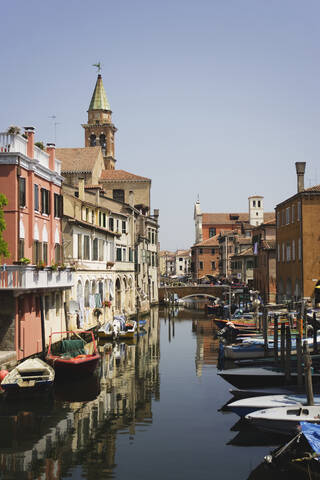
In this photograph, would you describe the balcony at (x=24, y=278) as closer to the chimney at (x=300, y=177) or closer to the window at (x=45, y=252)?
the window at (x=45, y=252)

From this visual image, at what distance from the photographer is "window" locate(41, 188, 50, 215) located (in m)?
32.5

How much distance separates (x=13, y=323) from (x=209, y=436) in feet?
38.6

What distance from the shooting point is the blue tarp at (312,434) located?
15.5 metres

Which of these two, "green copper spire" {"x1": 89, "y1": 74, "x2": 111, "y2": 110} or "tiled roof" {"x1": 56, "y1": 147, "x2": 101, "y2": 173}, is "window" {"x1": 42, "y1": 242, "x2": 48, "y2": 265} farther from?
"green copper spire" {"x1": 89, "y1": 74, "x2": 111, "y2": 110}

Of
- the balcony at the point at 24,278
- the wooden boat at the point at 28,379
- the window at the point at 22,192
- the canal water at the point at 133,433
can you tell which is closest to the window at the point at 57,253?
the balcony at the point at 24,278

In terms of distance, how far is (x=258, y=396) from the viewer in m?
21.4

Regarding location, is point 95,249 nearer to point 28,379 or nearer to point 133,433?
point 28,379

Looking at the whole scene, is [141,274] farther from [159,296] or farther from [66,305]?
[66,305]

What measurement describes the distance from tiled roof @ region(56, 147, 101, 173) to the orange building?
87.5 ft

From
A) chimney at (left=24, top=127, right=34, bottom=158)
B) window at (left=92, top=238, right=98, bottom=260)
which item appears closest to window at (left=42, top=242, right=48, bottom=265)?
chimney at (left=24, top=127, right=34, bottom=158)

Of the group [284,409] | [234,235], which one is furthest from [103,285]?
[234,235]

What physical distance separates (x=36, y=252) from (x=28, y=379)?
9609 millimetres

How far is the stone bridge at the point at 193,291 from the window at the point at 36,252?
51.5 meters

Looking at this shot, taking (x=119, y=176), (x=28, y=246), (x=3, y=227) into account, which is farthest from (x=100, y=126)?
(x=3, y=227)
